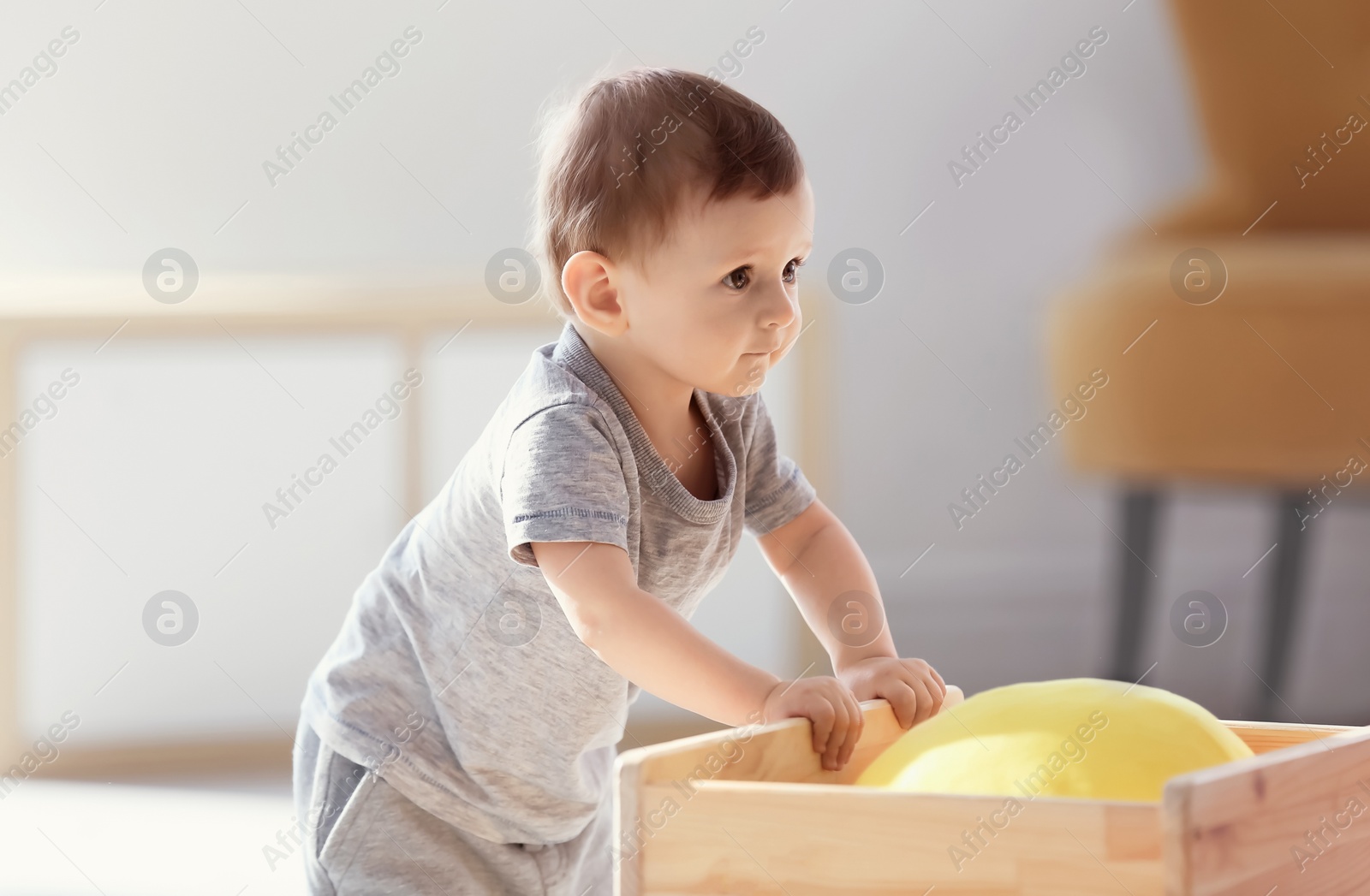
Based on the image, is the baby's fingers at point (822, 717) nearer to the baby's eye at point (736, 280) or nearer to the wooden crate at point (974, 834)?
the wooden crate at point (974, 834)

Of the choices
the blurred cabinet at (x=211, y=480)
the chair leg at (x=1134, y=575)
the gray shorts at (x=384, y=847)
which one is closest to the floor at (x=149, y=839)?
the blurred cabinet at (x=211, y=480)

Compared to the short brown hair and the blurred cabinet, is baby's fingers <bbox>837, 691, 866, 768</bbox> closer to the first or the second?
the short brown hair

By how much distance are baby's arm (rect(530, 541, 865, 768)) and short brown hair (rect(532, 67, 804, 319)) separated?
0.19 metres

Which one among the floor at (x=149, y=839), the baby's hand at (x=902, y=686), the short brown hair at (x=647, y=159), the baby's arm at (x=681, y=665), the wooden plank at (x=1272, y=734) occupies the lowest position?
the floor at (x=149, y=839)

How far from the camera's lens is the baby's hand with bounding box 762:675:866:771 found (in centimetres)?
66

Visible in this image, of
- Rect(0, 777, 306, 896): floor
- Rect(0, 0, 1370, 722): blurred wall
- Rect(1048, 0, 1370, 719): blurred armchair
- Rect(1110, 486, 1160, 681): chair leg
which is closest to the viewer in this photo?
Rect(0, 777, 306, 896): floor

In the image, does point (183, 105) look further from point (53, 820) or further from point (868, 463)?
point (868, 463)

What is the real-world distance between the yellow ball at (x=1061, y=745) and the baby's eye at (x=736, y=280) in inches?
10.1

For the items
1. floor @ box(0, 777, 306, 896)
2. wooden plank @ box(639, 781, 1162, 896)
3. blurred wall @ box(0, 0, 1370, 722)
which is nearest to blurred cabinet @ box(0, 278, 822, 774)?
floor @ box(0, 777, 306, 896)

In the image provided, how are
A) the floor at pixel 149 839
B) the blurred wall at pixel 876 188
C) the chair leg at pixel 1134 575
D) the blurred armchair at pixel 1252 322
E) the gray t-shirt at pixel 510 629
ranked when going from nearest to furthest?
the gray t-shirt at pixel 510 629 < the floor at pixel 149 839 < the blurred armchair at pixel 1252 322 < the chair leg at pixel 1134 575 < the blurred wall at pixel 876 188

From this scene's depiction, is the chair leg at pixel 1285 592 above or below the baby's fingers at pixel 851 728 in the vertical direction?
below

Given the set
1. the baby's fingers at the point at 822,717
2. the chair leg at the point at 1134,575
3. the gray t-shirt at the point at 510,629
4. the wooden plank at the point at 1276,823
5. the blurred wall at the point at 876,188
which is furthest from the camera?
the blurred wall at the point at 876,188

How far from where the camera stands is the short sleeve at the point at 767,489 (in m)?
0.88

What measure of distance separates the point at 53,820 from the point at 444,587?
0.84 meters
